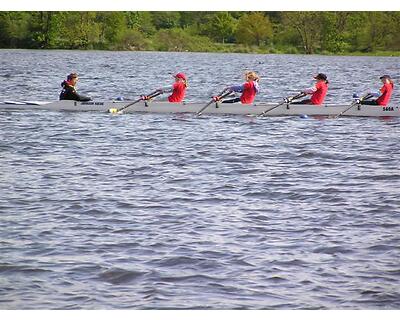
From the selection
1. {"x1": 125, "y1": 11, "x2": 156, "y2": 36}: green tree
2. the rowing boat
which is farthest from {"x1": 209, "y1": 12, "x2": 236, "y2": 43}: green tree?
the rowing boat

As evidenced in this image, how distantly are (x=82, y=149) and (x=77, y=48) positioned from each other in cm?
219

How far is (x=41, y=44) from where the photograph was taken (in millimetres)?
15648

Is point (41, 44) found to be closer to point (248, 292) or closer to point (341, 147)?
point (341, 147)

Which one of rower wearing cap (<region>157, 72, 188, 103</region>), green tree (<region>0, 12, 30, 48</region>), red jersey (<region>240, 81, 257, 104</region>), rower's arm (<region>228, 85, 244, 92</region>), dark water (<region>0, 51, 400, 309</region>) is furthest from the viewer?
rower wearing cap (<region>157, 72, 188, 103</region>)

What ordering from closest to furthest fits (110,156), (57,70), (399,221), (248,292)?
(248,292), (399,221), (110,156), (57,70)

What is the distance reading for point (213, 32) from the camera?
14.1 m

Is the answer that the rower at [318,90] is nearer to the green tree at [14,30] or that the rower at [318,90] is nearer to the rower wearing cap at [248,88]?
the rower wearing cap at [248,88]

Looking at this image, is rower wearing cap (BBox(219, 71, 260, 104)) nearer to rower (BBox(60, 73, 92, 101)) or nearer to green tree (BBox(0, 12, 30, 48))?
rower (BBox(60, 73, 92, 101))

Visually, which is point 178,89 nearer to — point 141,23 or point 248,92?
point 248,92

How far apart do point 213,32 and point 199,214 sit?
4.08m

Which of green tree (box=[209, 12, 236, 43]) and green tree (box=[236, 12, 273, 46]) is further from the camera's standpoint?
green tree (box=[236, 12, 273, 46])

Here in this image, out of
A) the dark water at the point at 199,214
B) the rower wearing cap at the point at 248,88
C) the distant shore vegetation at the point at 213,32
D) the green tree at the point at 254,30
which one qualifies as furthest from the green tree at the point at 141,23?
the rower wearing cap at the point at 248,88

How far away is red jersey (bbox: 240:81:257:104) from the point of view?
1952 centimetres
